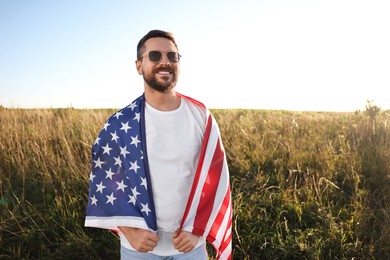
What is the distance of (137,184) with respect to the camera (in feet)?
6.37

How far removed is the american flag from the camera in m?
1.92

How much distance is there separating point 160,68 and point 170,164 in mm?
571

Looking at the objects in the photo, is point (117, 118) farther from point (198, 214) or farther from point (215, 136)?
point (198, 214)

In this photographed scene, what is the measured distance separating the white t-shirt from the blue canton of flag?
47 millimetres

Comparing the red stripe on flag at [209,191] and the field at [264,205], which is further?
the field at [264,205]

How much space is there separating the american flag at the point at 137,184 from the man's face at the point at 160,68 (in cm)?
19

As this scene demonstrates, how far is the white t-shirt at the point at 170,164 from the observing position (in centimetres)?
191

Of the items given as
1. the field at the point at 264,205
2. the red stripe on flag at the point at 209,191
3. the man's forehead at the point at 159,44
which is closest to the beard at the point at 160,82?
the man's forehead at the point at 159,44

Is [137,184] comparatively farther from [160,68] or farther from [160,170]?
[160,68]

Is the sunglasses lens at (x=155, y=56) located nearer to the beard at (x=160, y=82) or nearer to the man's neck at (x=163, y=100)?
the beard at (x=160, y=82)

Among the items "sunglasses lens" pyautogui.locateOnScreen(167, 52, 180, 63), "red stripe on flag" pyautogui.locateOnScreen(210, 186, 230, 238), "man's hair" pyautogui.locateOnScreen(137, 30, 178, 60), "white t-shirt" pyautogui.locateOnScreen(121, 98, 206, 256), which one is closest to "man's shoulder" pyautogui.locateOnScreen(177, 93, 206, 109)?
"white t-shirt" pyautogui.locateOnScreen(121, 98, 206, 256)

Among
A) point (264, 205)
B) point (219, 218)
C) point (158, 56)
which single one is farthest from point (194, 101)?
point (264, 205)

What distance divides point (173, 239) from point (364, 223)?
9.18 ft

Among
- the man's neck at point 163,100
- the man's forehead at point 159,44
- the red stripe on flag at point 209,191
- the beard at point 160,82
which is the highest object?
the man's forehead at point 159,44
